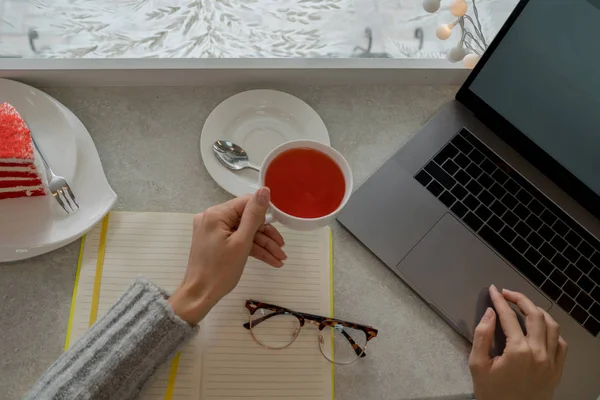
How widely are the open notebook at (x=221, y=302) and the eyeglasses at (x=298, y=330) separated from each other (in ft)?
0.04

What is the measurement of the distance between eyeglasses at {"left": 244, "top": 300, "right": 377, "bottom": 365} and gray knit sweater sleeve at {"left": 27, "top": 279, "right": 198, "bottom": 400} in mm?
104

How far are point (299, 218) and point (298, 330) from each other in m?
0.20

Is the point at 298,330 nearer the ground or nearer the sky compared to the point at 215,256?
nearer the ground

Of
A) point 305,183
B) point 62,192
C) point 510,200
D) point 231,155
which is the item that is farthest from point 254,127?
point 510,200

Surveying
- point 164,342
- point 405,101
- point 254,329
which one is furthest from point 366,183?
point 164,342

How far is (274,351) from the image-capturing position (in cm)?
76

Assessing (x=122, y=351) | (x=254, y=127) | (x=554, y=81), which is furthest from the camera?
(x=254, y=127)

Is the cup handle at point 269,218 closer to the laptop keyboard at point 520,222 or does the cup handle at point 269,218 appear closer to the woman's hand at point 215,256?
the woman's hand at point 215,256

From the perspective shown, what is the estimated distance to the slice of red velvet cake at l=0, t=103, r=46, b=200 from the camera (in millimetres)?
744

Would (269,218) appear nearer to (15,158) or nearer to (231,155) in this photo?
(231,155)

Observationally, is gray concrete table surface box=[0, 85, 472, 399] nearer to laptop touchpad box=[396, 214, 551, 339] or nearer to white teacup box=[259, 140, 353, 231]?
laptop touchpad box=[396, 214, 551, 339]

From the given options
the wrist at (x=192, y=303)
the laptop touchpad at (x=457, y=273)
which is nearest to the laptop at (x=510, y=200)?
the laptop touchpad at (x=457, y=273)

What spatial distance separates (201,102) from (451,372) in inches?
23.5

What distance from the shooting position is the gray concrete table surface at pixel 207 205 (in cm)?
75
